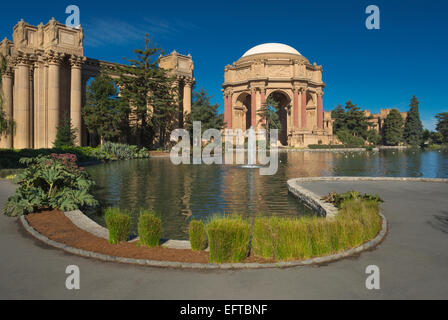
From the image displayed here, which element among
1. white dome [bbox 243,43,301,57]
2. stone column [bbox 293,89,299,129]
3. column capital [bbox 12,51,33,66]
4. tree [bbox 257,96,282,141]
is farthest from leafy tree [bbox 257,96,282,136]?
column capital [bbox 12,51,33,66]

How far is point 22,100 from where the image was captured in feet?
115

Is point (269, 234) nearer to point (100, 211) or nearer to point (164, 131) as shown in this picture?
point (100, 211)

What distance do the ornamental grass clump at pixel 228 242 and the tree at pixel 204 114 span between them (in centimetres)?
4030

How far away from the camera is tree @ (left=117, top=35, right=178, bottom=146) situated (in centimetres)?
3759

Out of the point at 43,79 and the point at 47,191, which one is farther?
the point at 43,79

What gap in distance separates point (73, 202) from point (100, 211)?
1.03m

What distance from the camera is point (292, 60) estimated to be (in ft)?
227

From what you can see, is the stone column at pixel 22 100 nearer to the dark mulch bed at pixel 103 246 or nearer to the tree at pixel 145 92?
the tree at pixel 145 92

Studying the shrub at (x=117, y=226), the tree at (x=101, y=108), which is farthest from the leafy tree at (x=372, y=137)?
the shrub at (x=117, y=226)

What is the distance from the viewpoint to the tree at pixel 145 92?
1480 inches

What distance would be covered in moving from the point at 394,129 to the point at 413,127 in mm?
5353

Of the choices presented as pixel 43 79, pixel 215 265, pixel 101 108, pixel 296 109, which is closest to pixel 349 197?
pixel 215 265

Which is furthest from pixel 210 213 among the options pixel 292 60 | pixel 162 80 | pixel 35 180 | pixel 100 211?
pixel 292 60

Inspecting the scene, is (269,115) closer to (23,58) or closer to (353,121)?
(353,121)
